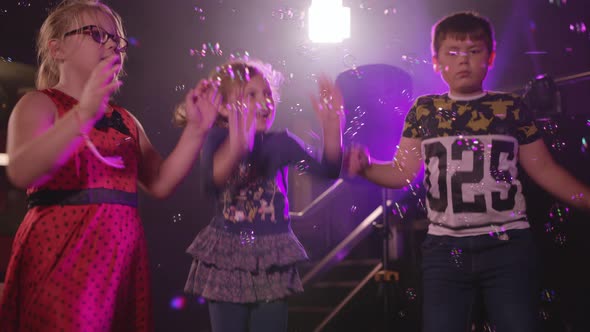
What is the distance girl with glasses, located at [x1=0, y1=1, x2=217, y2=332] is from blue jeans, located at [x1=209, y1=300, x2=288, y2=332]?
0.91ft

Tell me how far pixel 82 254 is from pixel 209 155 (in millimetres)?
560

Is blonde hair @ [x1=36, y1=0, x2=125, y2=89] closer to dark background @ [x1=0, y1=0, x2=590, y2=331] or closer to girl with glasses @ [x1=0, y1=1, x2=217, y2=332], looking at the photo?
girl with glasses @ [x1=0, y1=1, x2=217, y2=332]

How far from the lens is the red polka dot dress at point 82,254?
3.79ft

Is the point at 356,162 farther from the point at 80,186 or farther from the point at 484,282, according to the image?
the point at 80,186

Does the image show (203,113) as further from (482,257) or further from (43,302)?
(482,257)

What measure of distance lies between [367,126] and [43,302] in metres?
2.73

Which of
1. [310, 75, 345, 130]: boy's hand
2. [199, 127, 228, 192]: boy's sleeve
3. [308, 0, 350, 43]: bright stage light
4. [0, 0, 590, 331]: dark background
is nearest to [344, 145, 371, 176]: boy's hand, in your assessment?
[310, 75, 345, 130]: boy's hand

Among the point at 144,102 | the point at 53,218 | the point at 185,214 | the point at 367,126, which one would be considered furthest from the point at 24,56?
the point at 367,126

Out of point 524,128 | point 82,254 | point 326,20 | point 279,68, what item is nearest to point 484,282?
point 524,128

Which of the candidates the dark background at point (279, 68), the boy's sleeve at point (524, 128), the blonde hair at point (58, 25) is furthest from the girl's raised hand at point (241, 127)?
the dark background at point (279, 68)

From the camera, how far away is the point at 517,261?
4.79 ft

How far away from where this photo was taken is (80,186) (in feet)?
4.14

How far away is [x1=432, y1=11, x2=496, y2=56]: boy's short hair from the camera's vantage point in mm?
1686

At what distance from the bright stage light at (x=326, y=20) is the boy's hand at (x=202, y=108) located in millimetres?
1738
